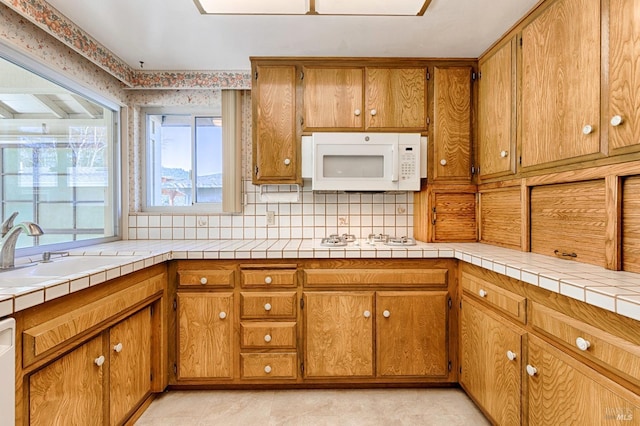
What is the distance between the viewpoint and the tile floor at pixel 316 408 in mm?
1697

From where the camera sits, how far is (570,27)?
1.42m

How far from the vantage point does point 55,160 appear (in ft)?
6.36

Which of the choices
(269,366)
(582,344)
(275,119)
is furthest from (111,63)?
(582,344)

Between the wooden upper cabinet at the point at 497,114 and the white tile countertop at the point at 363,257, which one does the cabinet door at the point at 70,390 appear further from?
the wooden upper cabinet at the point at 497,114

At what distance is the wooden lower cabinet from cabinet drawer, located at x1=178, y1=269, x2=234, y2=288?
1.61ft

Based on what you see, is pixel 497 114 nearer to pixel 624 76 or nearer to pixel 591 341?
pixel 624 76

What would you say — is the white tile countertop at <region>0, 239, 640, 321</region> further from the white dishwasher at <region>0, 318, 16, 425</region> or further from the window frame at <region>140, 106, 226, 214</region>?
the window frame at <region>140, 106, 226, 214</region>

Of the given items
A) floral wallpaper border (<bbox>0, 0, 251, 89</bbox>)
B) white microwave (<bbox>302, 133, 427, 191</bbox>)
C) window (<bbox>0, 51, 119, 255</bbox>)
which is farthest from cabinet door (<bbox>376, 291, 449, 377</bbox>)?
window (<bbox>0, 51, 119, 255</bbox>)

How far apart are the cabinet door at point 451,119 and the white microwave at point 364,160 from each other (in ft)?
0.52

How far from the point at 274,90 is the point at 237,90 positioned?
43cm

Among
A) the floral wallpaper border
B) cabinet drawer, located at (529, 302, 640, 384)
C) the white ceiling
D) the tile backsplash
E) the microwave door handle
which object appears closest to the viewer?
cabinet drawer, located at (529, 302, 640, 384)

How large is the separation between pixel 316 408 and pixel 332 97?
6.48 feet

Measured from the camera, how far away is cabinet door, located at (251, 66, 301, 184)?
222cm

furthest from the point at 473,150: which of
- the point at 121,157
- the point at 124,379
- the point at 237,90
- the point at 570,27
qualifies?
the point at 121,157
